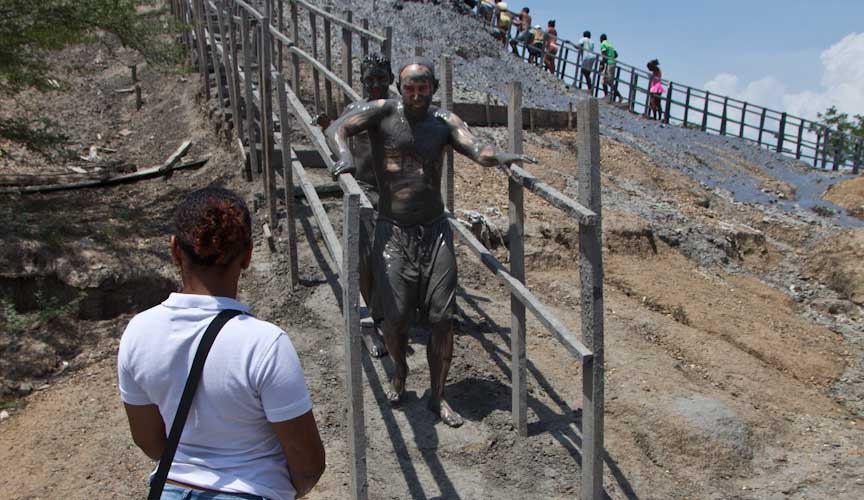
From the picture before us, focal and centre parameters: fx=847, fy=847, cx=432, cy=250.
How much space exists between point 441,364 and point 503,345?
3.80 ft

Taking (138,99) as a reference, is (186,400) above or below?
above

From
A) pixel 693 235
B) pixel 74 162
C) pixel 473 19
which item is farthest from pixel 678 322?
pixel 473 19

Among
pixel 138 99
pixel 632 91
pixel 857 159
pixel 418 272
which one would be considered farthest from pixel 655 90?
pixel 418 272

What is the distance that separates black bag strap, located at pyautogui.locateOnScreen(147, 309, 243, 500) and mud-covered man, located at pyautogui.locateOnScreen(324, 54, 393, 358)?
3.06m

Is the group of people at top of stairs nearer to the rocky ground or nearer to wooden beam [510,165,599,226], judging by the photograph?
the rocky ground

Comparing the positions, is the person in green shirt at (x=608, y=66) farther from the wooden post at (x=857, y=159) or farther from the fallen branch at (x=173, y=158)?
the fallen branch at (x=173, y=158)

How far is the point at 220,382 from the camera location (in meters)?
1.90

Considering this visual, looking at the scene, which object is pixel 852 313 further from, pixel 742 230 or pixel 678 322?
pixel 678 322

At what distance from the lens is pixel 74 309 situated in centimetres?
594

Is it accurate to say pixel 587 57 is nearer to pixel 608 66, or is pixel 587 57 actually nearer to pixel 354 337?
pixel 608 66

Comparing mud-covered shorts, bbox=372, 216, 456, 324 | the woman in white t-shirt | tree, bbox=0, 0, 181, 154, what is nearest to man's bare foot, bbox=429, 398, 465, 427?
mud-covered shorts, bbox=372, 216, 456, 324

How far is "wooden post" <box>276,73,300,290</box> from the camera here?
551 cm

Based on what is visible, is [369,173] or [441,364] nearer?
[441,364]

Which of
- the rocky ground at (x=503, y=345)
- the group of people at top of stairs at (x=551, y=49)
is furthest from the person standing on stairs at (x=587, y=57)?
the rocky ground at (x=503, y=345)
